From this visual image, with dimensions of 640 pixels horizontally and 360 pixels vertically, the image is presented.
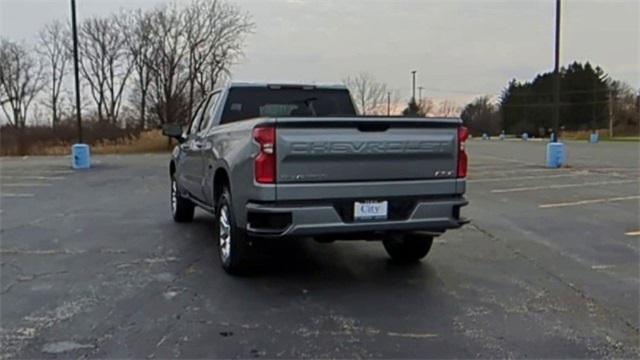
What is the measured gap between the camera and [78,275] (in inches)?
222

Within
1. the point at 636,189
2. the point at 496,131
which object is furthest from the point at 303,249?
the point at 496,131

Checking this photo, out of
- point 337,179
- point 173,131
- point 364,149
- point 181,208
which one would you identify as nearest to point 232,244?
point 337,179

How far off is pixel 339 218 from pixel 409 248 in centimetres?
156

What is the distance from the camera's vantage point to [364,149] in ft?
16.0

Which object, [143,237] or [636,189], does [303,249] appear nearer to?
[143,237]

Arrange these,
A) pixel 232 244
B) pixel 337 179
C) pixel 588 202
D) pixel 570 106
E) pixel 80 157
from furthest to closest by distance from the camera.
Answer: pixel 570 106, pixel 80 157, pixel 588 202, pixel 232 244, pixel 337 179

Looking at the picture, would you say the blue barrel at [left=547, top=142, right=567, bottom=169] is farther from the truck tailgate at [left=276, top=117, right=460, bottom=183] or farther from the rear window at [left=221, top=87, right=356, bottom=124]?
the truck tailgate at [left=276, top=117, right=460, bottom=183]

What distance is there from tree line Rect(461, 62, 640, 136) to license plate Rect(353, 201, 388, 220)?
65.2 meters

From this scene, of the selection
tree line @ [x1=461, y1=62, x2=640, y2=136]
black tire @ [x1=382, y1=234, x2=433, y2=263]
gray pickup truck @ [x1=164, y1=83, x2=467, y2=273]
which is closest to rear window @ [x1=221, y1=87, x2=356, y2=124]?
gray pickup truck @ [x1=164, y1=83, x2=467, y2=273]

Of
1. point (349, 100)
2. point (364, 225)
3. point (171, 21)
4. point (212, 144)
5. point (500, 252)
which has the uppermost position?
point (171, 21)

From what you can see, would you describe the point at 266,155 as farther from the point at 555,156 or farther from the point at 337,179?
the point at 555,156

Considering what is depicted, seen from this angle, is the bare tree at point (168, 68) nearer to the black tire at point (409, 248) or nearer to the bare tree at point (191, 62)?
the bare tree at point (191, 62)

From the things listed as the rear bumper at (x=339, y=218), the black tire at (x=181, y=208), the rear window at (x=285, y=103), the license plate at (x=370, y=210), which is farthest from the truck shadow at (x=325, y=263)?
the rear window at (x=285, y=103)

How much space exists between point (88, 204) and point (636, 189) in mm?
11777
